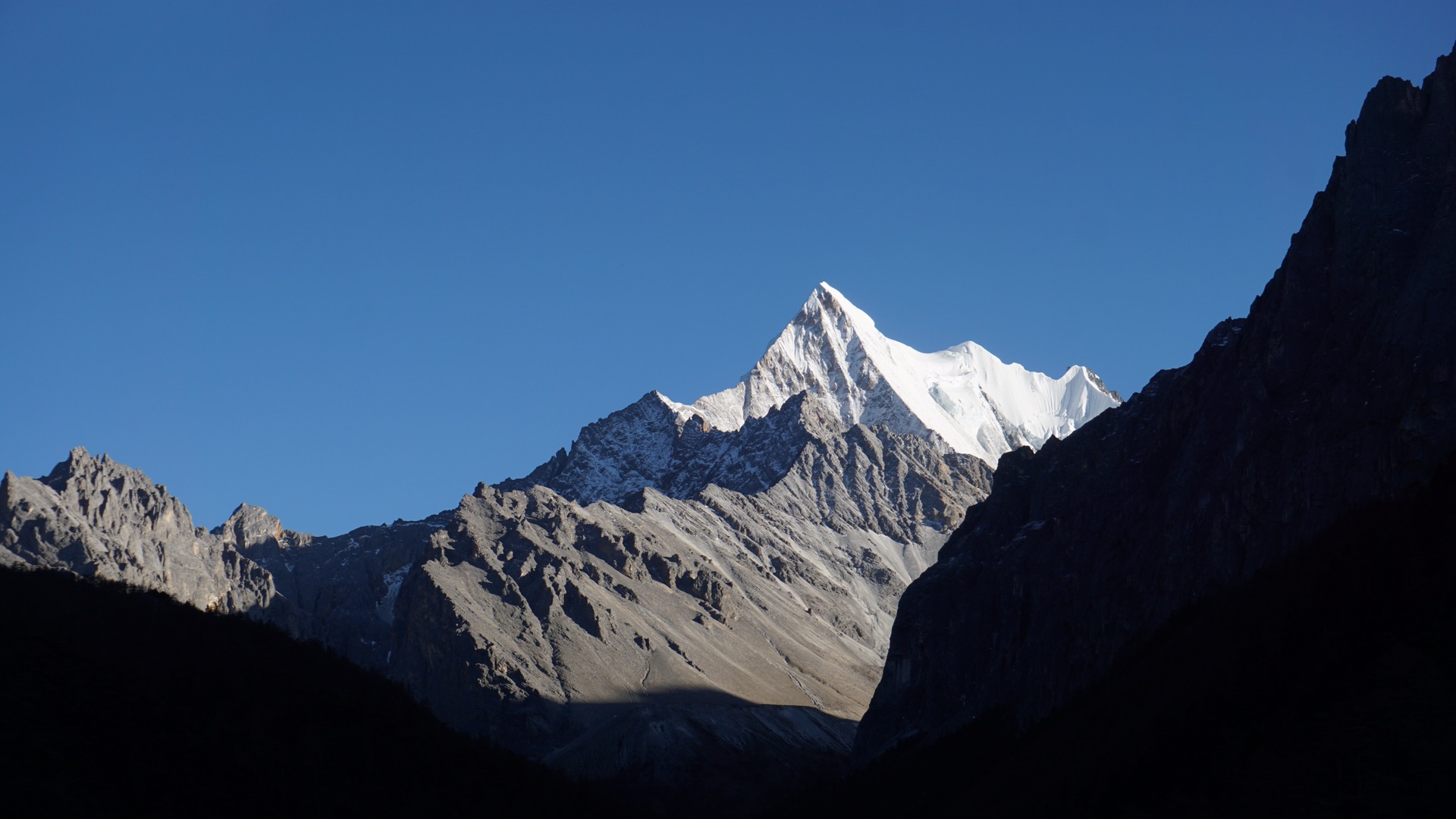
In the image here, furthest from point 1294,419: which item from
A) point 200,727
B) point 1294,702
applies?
point 200,727

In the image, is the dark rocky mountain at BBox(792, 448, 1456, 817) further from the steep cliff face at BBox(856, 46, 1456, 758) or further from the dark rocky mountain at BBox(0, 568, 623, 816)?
the dark rocky mountain at BBox(0, 568, 623, 816)

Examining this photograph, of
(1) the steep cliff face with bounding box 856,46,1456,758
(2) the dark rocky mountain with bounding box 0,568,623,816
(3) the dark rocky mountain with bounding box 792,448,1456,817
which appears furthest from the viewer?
(1) the steep cliff face with bounding box 856,46,1456,758

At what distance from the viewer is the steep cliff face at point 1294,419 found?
376 feet

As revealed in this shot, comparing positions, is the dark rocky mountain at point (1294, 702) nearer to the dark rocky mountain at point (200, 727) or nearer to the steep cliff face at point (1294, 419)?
the steep cliff face at point (1294, 419)

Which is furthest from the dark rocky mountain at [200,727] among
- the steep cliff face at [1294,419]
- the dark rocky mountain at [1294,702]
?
the steep cliff face at [1294,419]

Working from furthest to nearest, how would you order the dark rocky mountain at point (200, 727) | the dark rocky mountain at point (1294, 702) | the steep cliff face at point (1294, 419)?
the steep cliff face at point (1294, 419) → the dark rocky mountain at point (200, 727) → the dark rocky mountain at point (1294, 702)

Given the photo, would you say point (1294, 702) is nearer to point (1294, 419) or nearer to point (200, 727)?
point (1294, 419)

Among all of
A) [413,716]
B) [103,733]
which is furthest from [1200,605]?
[103,733]

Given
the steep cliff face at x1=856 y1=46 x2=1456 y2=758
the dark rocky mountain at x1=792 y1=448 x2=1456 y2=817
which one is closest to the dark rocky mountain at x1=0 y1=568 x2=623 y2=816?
the dark rocky mountain at x1=792 y1=448 x2=1456 y2=817

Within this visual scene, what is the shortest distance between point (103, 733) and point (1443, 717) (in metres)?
67.3

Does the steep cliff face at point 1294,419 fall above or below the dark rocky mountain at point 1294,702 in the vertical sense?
above

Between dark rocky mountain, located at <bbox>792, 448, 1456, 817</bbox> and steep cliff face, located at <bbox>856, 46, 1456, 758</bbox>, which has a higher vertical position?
steep cliff face, located at <bbox>856, 46, 1456, 758</bbox>

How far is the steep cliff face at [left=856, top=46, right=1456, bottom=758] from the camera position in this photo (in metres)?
114

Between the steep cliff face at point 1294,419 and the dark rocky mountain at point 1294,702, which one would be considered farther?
the steep cliff face at point 1294,419
